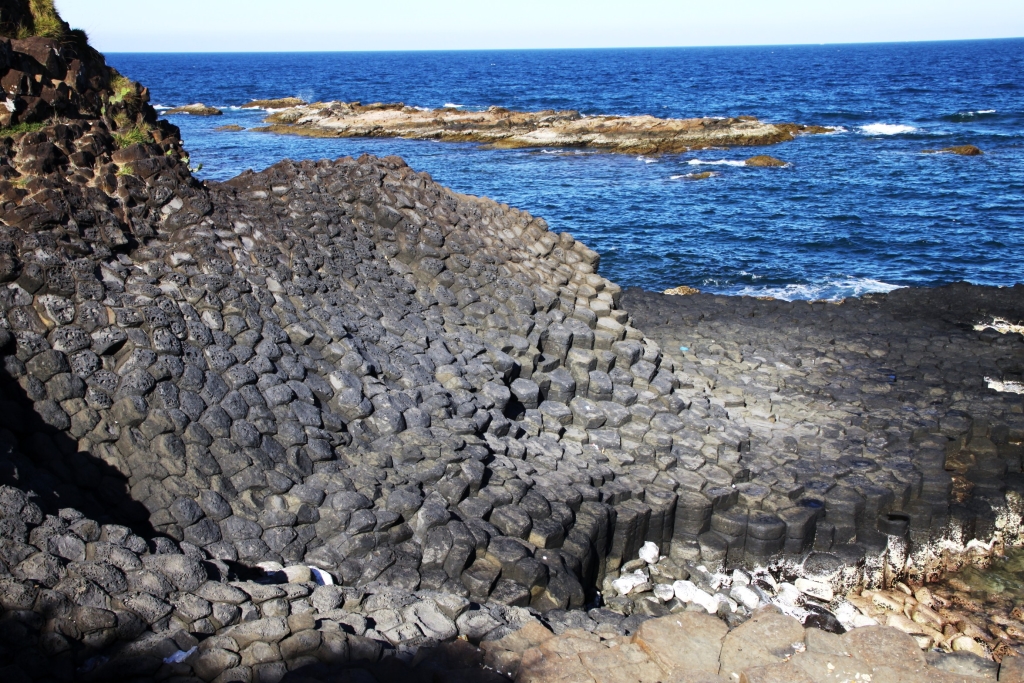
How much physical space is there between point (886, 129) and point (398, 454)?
5225cm

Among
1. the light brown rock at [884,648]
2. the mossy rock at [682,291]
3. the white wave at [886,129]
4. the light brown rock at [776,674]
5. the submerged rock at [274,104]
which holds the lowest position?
the light brown rock at [776,674]

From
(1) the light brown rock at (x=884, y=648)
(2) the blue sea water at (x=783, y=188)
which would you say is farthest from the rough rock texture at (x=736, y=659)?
(2) the blue sea water at (x=783, y=188)

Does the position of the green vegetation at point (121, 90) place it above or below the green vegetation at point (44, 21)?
below

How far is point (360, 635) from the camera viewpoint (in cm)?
625

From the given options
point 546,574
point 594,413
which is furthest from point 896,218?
point 546,574

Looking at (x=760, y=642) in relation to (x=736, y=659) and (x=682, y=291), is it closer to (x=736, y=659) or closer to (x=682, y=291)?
(x=736, y=659)

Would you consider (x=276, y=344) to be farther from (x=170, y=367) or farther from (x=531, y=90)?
(x=531, y=90)

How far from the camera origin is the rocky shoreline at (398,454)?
6141 mm

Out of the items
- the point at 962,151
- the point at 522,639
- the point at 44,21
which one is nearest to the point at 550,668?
the point at 522,639

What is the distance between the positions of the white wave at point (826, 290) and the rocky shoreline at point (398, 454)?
8.19 m

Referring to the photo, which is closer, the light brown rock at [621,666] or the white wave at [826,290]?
the light brown rock at [621,666]

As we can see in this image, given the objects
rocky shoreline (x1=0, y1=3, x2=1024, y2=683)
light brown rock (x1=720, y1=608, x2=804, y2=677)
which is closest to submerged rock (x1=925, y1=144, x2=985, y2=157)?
rocky shoreline (x1=0, y1=3, x2=1024, y2=683)

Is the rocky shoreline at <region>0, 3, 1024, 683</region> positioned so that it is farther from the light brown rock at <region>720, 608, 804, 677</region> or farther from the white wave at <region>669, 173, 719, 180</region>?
the white wave at <region>669, 173, 719, 180</region>

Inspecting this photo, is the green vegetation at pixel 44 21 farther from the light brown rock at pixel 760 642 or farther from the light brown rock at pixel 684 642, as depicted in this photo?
the light brown rock at pixel 760 642
